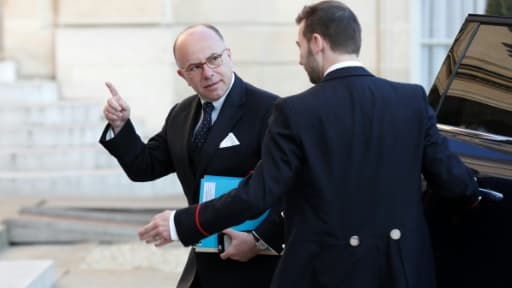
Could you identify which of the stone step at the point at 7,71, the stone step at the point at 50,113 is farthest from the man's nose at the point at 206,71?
the stone step at the point at 7,71

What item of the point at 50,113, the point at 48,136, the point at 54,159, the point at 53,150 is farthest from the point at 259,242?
the point at 50,113

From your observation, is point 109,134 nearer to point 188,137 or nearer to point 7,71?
point 188,137

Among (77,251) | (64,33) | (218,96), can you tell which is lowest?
(77,251)

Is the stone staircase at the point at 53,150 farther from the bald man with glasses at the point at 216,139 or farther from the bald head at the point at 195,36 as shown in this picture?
the bald head at the point at 195,36

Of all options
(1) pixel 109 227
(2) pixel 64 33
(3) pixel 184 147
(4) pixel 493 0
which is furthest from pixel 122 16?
(3) pixel 184 147

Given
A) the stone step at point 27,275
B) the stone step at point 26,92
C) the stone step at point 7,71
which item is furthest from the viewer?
the stone step at point 7,71

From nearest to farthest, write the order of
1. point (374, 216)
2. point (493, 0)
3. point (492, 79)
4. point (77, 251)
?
point (374, 216)
point (492, 79)
point (77, 251)
point (493, 0)

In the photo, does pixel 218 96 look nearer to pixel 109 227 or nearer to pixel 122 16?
pixel 109 227

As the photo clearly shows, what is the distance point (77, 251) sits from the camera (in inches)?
313

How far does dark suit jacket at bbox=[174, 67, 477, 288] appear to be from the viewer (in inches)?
118

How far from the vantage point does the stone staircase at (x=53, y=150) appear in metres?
9.40

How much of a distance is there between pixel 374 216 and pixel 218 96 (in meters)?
0.93

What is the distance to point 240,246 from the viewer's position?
3588 mm

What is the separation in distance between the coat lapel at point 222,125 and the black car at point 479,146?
2.55ft
